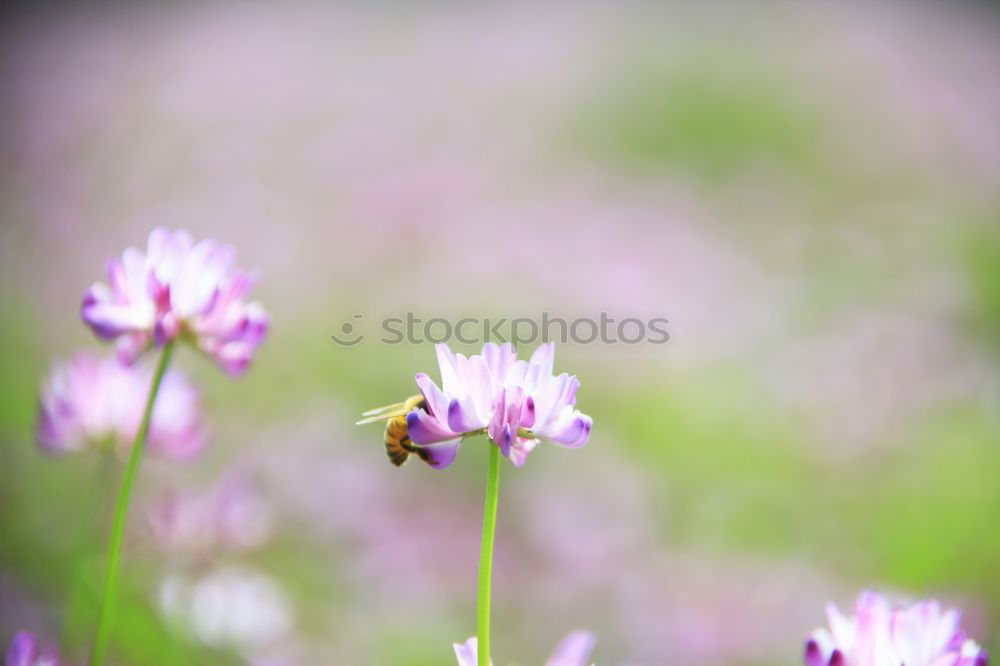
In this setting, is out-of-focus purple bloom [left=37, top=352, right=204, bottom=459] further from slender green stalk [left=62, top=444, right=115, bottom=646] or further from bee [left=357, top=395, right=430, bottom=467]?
bee [left=357, top=395, right=430, bottom=467]

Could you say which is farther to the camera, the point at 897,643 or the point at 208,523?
the point at 208,523

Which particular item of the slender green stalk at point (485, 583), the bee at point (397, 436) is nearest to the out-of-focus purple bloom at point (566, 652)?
the slender green stalk at point (485, 583)

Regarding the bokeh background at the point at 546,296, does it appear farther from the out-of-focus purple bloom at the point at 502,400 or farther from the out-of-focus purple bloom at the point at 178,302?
the out-of-focus purple bloom at the point at 502,400

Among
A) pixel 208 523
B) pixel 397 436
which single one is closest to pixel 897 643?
pixel 397 436

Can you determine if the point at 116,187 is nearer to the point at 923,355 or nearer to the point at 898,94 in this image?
the point at 923,355

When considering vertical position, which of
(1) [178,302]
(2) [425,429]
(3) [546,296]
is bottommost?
(2) [425,429]

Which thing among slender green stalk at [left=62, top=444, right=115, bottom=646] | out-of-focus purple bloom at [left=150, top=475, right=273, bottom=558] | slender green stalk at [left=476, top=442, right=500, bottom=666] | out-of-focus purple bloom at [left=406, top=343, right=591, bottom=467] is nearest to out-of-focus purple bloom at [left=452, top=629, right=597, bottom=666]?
slender green stalk at [left=476, top=442, right=500, bottom=666]

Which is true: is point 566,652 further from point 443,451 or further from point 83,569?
point 83,569
